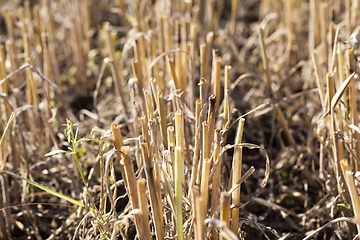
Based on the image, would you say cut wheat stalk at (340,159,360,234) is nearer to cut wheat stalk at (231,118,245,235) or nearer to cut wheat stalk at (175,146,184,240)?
cut wheat stalk at (231,118,245,235)

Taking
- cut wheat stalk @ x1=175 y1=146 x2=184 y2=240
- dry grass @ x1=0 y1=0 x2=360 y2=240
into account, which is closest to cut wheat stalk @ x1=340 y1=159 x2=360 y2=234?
dry grass @ x1=0 y1=0 x2=360 y2=240

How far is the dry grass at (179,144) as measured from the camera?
0.74 meters

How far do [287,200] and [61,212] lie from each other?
78 centimetres

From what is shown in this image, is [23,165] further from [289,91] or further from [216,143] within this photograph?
[289,91]

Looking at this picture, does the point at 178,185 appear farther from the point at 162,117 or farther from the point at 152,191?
the point at 162,117

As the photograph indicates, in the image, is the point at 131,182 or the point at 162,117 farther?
the point at 162,117

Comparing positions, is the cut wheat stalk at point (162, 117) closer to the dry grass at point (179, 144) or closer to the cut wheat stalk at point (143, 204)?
the dry grass at point (179, 144)

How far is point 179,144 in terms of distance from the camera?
2.42 ft

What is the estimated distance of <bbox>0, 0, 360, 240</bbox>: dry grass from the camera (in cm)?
74

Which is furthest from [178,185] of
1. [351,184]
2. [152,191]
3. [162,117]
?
[351,184]

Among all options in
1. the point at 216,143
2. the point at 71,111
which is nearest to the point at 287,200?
the point at 216,143

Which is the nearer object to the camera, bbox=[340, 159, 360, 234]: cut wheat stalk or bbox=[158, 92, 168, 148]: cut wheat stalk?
bbox=[340, 159, 360, 234]: cut wheat stalk

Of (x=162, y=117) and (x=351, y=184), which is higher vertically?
(x=162, y=117)

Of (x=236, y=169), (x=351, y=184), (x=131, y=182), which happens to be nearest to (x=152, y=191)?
(x=131, y=182)
